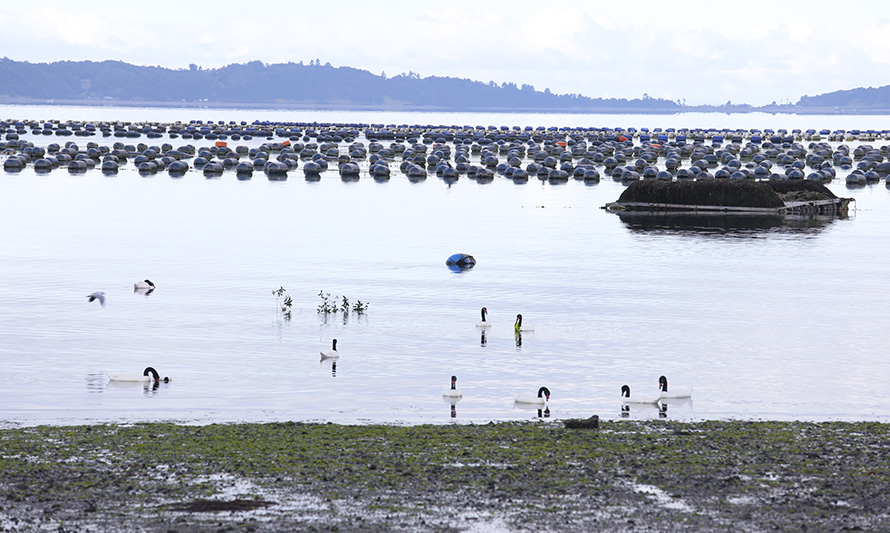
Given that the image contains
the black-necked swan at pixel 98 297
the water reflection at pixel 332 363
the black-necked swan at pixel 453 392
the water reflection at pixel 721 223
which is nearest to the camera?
the black-necked swan at pixel 453 392

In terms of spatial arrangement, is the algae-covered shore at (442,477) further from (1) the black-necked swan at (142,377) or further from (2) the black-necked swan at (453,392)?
(1) the black-necked swan at (142,377)

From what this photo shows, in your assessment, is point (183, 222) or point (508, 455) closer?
point (508, 455)

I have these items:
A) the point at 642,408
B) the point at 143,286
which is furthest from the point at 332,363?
the point at 143,286

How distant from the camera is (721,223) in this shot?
78375 millimetres

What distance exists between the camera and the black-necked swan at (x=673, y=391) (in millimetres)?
26828

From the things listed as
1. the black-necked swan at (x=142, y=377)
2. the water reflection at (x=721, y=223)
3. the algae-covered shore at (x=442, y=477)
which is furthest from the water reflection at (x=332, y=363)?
the water reflection at (x=721, y=223)

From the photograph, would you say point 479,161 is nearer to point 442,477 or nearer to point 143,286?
point 143,286

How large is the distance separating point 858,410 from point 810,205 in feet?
209

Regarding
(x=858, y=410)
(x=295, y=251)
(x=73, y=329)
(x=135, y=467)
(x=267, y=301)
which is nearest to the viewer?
(x=135, y=467)

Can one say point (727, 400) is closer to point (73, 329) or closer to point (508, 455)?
→ point (508, 455)

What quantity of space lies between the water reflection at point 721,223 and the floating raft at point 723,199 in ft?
4.37

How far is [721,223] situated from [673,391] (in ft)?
176

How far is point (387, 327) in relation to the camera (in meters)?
37.7

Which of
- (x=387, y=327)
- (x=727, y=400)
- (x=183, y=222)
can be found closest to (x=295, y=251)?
(x=183, y=222)
